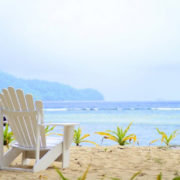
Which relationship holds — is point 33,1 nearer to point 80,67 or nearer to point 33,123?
point 80,67

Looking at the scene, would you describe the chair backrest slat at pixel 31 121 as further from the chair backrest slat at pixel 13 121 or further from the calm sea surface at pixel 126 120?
the calm sea surface at pixel 126 120

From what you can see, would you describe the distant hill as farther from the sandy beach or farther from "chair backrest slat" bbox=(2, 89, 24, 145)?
"chair backrest slat" bbox=(2, 89, 24, 145)

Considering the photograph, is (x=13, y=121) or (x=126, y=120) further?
(x=126, y=120)

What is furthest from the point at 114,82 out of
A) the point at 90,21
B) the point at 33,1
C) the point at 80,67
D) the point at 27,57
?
the point at 33,1

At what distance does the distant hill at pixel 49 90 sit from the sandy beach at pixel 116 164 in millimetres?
48663

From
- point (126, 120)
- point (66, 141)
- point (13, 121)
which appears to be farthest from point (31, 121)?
point (126, 120)

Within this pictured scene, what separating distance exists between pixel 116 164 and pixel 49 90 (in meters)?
52.3

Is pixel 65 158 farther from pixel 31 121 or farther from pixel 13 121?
pixel 13 121

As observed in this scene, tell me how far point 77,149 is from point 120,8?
6048 cm

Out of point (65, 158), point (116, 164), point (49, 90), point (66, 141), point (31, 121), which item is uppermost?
point (49, 90)

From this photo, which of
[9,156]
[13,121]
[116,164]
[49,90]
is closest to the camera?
[13,121]

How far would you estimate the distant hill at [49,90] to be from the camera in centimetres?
5478

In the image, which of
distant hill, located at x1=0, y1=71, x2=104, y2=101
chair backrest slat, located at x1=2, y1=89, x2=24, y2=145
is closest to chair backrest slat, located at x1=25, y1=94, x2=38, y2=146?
chair backrest slat, located at x1=2, y1=89, x2=24, y2=145

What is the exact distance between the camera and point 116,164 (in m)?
4.23
